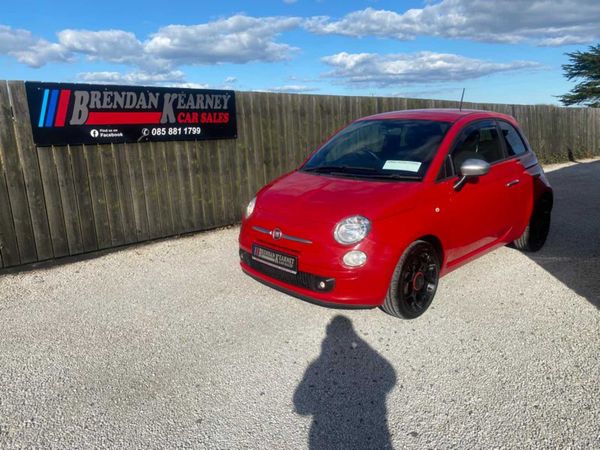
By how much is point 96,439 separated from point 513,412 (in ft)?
8.02

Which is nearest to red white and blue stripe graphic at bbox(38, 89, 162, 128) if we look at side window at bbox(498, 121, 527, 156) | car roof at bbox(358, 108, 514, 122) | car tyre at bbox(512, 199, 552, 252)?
car roof at bbox(358, 108, 514, 122)

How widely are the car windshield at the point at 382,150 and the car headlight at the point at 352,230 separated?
76 centimetres

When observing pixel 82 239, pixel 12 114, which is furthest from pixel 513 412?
pixel 12 114

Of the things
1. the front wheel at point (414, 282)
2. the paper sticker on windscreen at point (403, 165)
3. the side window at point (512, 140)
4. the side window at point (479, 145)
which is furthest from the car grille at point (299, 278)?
the side window at point (512, 140)

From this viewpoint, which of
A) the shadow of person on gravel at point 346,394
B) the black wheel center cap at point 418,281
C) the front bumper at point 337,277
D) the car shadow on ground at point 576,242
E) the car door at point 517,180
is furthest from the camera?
the car door at point 517,180

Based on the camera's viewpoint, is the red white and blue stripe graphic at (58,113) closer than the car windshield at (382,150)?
No

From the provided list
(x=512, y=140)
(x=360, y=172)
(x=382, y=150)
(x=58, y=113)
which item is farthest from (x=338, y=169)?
(x=58, y=113)

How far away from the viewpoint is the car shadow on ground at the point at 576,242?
189 inches

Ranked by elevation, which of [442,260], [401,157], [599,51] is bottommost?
[442,260]

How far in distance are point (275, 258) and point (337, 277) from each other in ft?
2.05

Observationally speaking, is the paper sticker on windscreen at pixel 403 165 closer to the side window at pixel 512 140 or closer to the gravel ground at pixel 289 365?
the gravel ground at pixel 289 365

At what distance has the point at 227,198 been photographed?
7.58 metres

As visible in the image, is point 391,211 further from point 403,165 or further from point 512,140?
point 512,140

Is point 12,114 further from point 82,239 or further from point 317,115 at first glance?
point 317,115
